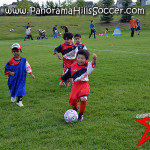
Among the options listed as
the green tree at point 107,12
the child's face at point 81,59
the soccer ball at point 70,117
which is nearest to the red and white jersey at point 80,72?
the child's face at point 81,59

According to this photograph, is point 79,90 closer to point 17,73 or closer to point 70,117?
point 70,117

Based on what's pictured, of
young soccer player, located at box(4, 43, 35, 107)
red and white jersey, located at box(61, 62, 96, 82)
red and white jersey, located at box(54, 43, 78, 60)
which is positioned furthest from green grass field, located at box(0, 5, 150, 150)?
red and white jersey, located at box(54, 43, 78, 60)

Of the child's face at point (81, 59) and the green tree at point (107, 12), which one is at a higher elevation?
the green tree at point (107, 12)

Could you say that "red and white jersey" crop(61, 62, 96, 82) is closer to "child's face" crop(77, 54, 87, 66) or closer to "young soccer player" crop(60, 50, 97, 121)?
"young soccer player" crop(60, 50, 97, 121)

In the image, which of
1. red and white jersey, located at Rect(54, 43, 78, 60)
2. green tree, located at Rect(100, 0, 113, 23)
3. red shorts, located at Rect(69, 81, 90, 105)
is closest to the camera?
red shorts, located at Rect(69, 81, 90, 105)

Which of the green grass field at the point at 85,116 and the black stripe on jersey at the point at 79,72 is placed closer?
the green grass field at the point at 85,116

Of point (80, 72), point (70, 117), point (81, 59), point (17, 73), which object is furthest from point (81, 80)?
point (17, 73)

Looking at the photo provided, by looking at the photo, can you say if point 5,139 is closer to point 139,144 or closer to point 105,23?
point 139,144

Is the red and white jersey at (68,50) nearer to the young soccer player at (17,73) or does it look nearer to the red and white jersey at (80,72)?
the young soccer player at (17,73)

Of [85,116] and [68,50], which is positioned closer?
[85,116]

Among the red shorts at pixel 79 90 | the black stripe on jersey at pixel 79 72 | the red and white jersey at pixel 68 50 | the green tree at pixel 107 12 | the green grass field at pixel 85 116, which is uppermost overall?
the green tree at pixel 107 12

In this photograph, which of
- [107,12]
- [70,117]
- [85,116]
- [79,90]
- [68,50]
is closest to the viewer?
[70,117]

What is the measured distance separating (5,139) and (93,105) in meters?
2.34

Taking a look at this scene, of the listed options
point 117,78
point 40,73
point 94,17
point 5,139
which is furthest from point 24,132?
point 94,17
